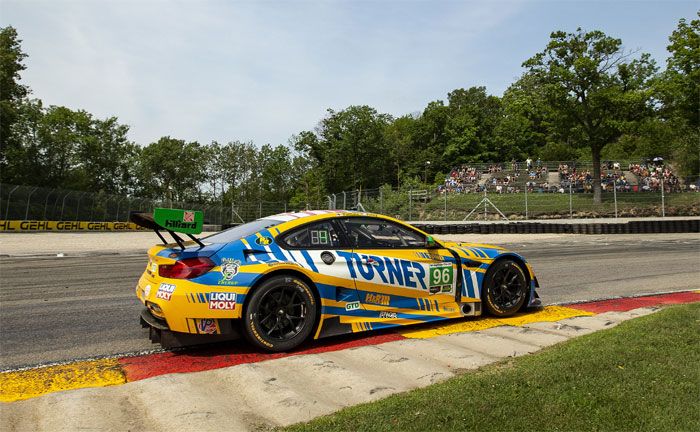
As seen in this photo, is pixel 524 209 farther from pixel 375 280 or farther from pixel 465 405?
pixel 465 405

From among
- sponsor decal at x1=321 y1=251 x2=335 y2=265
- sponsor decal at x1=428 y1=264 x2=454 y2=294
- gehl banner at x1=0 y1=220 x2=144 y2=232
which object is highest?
gehl banner at x1=0 y1=220 x2=144 y2=232

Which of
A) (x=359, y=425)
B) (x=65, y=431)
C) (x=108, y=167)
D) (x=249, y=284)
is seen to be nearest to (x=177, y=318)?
(x=249, y=284)

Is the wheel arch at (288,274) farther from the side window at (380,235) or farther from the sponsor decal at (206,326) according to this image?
the side window at (380,235)

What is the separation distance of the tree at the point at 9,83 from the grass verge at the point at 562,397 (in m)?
46.7

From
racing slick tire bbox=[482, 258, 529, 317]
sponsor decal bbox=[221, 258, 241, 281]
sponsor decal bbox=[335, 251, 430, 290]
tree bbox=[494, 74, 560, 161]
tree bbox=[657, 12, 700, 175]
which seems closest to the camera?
sponsor decal bbox=[221, 258, 241, 281]

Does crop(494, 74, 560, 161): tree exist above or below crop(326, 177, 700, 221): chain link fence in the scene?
above

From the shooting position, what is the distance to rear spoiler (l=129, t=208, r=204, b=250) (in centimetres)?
437

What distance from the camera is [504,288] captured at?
19.7ft

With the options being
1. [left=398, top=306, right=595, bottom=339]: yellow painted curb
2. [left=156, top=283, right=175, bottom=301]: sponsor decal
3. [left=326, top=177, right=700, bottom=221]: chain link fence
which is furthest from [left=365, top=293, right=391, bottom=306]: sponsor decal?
[left=326, top=177, right=700, bottom=221]: chain link fence

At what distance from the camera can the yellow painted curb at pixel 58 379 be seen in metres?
3.66

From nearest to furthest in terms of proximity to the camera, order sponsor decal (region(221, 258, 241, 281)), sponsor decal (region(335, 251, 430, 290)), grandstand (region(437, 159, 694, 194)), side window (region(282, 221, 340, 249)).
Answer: sponsor decal (region(221, 258, 241, 281))
side window (region(282, 221, 340, 249))
sponsor decal (region(335, 251, 430, 290))
grandstand (region(437, 159, 694, 194))

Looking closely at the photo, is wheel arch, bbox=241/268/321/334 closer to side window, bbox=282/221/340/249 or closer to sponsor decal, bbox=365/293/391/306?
side window, bbox=282/221/340/249

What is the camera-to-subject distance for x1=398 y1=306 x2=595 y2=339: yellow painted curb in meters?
5.29

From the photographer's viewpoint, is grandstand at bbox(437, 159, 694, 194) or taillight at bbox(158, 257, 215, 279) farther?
grandstand at bbox(437, 159, 694, 194)
